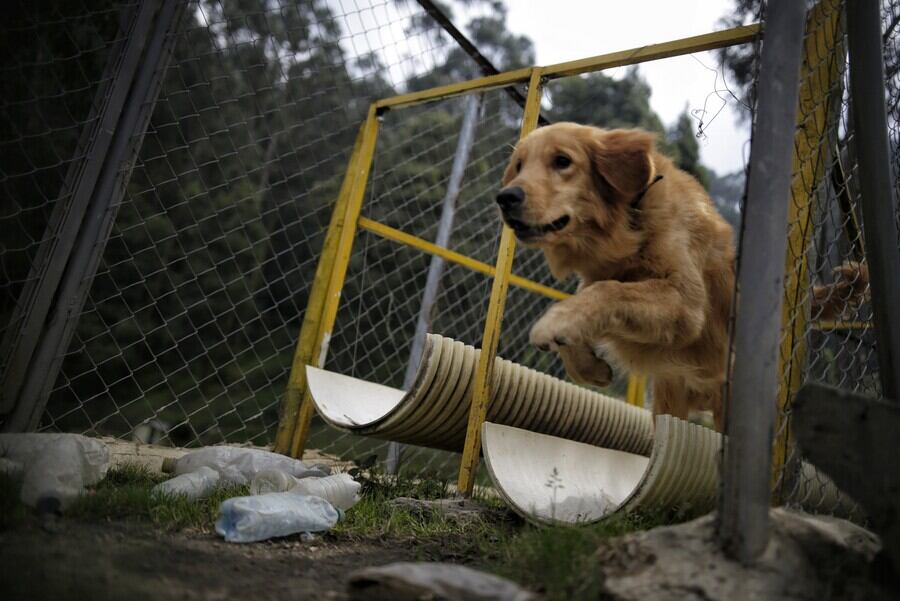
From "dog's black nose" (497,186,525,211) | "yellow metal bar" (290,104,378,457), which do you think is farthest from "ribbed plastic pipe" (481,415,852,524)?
"yellow metal bar" (290,104,378,457)

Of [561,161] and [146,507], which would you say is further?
[561,161]

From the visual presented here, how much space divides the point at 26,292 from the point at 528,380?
2.30 metres

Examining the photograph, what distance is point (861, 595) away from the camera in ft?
4.35

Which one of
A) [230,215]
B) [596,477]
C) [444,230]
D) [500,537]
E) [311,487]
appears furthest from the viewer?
[230,215]

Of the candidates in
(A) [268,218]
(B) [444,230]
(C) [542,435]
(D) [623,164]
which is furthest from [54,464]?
(A) [268,218]

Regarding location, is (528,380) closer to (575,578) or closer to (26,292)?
(575,578)

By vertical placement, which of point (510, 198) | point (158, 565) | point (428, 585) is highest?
point (510, 198)

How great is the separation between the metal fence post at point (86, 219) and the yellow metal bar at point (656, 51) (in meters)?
1.88

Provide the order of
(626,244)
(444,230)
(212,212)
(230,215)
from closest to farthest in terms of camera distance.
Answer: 1. (626,244)
2. (444,230)
3. (212,212)
4. (230,215)

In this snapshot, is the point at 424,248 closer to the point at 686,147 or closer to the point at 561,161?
the point at 561,161

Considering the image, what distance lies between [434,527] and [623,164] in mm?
1747

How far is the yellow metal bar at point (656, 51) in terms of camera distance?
2.48m

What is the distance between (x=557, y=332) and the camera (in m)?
2.16

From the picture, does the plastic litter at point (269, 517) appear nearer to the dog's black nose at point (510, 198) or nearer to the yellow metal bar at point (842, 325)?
the dog's black nose at point (510, 198)
